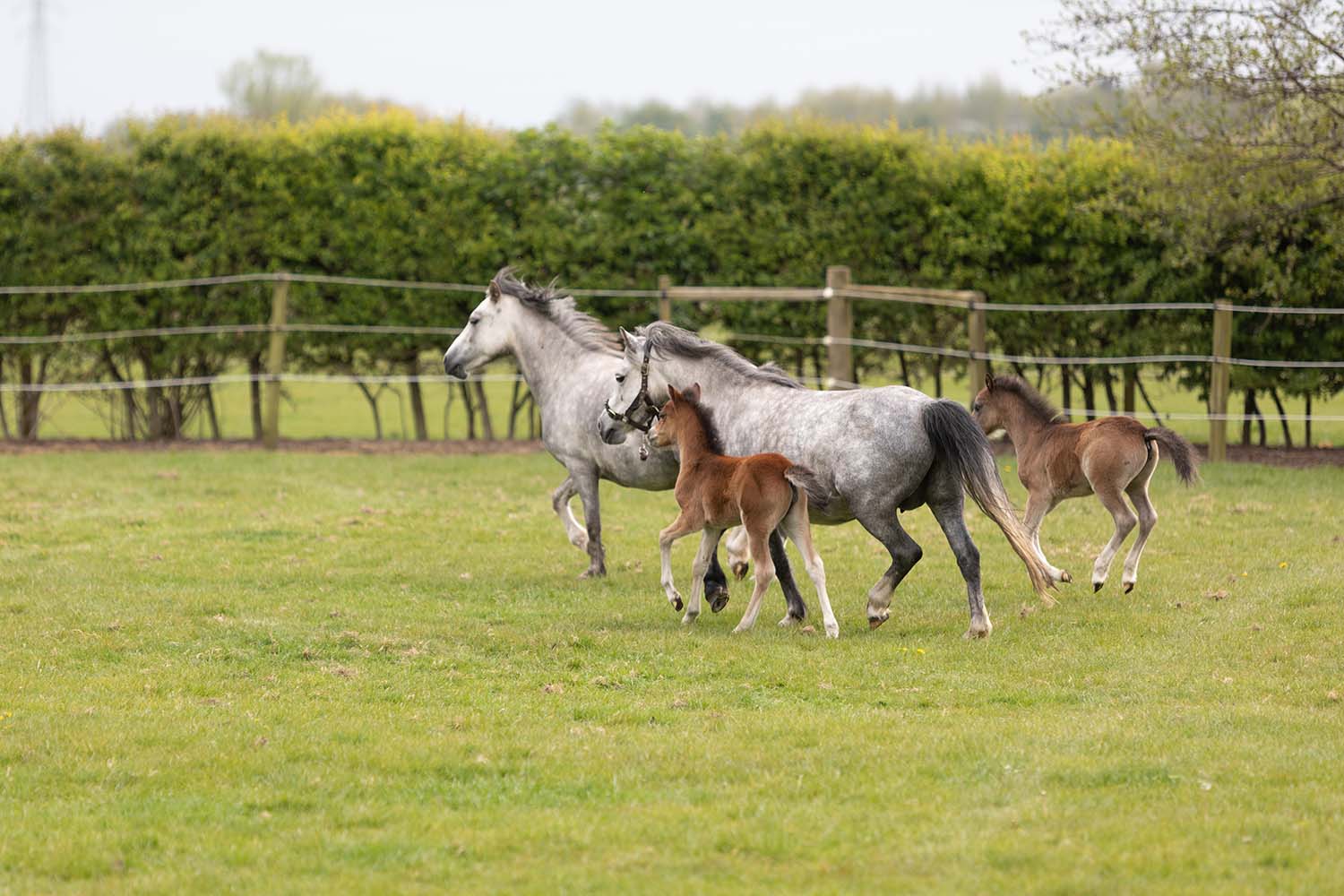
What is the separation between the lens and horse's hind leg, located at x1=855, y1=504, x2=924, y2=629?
8336 mm

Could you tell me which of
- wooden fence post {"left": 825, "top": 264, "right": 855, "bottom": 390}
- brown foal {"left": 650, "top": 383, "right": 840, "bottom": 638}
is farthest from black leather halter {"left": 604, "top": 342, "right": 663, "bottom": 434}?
wooden fence post {"left": 825, "top": 264, "right": 855, "bottom": 390}

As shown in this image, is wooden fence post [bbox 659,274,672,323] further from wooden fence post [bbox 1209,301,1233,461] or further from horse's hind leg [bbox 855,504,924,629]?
horse's hind leg [bbox 855,504,924,629]

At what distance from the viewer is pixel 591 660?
778 cm

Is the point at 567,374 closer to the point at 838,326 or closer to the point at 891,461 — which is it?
the point at 891,461

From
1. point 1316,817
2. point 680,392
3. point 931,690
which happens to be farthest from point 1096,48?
point 1316,817

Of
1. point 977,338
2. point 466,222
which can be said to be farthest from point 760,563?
point 466,222

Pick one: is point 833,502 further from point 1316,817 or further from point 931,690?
point 1316,817

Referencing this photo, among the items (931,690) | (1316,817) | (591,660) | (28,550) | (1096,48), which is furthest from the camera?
(1096,48)

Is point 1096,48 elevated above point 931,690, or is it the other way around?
point 1096,48

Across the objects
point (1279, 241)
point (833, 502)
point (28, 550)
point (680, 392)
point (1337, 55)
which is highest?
point (1337, 55)

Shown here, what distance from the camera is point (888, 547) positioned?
838cm

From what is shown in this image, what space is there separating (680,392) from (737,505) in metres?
1.13

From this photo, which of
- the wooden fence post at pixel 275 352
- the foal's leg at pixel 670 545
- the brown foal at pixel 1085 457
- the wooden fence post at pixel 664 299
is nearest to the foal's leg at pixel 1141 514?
the brown foal at pixel 1085 457

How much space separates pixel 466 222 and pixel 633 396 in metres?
9.33
